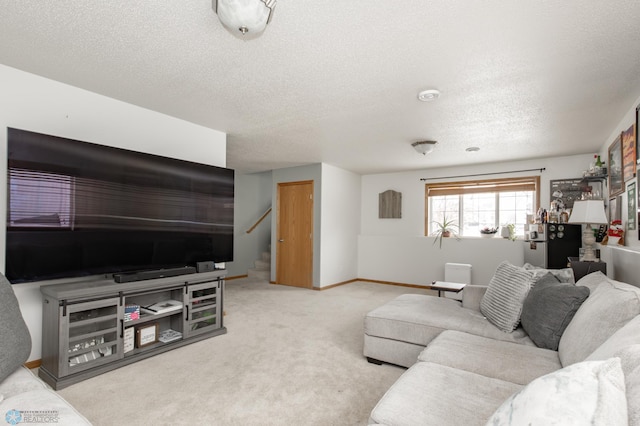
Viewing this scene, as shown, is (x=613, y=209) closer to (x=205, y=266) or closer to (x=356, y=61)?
(x=356, y=61)

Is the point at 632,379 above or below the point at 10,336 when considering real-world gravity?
above

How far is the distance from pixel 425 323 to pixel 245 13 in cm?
236

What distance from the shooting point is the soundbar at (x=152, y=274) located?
2707 mm

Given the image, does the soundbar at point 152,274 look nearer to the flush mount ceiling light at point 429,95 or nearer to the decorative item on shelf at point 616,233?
the flush mount ceiling light at point 429,95

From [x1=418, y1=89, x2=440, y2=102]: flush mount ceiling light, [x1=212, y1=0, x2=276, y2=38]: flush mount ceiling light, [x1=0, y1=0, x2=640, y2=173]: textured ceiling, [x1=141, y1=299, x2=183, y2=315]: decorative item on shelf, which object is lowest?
[x1=141, y1=299, x2=183, y2=315]: decorative item on shelf

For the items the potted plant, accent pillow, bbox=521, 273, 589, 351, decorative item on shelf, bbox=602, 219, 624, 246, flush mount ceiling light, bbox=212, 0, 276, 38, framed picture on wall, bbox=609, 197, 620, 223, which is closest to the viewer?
flush mount ceiling light, bbox=212, 0, 276, 38

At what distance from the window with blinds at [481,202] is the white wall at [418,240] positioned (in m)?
0.13

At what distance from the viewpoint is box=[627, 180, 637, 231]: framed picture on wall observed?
9.18 feet

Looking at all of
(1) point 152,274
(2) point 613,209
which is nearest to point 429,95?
(2) point 613,209

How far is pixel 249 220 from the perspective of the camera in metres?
7.48

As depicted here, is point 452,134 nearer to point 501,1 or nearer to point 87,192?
point 501,1

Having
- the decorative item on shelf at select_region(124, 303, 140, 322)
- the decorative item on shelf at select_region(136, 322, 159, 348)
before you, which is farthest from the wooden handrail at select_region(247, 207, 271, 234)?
the decorative item on shelf at select_region(124, 303, 140, 322)

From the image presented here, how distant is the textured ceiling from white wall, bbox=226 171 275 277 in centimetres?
355

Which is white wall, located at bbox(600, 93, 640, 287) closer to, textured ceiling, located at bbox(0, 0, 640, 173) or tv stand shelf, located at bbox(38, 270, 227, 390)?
textured ceiling, located at bbox(0, 0, 640, 173)
